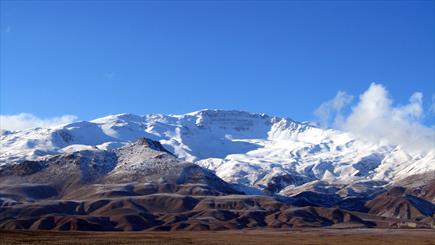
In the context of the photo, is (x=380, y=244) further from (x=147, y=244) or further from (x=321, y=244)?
(x=147, y=244)

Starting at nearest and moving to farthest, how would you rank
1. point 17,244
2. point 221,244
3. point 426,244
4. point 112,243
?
point 17,244
point 112,243
point 221,244
point 426,244

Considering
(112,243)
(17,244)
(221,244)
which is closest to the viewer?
(17,244)

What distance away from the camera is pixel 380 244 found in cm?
16238

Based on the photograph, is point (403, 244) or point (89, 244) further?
point (403, 244)

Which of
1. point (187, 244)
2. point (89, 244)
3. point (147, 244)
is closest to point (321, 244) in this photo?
point (187, 244)

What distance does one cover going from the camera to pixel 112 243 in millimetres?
140125

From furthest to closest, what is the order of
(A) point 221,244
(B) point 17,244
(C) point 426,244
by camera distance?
(C) point 426,244
(A) point 221,244
(B) point 17,244

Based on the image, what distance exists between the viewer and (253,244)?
152 meters

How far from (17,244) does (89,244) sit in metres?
14.4

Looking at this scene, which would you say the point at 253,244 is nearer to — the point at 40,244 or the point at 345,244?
the point at 345,244

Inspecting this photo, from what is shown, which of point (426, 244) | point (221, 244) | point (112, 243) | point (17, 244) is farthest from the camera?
point (426, 244)

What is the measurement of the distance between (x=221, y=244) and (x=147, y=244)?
60.4 ft

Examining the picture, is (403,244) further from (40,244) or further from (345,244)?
(40,244)

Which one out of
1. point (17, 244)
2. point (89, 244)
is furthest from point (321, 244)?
point (17, 244)
